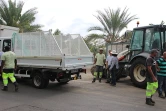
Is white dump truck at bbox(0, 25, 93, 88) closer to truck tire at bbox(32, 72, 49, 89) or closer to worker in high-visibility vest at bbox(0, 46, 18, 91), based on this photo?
truck tire at bbox(32, 72, 49, 89)

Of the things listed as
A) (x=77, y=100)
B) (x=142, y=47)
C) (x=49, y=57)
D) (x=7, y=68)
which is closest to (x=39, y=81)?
(x=49, y=57)

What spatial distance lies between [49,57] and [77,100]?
2.06 meters

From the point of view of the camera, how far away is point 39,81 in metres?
8.45

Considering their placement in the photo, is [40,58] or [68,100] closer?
[68,100]

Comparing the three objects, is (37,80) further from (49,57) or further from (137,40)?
(137,40)

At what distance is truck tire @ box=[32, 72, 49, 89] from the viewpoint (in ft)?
27.2

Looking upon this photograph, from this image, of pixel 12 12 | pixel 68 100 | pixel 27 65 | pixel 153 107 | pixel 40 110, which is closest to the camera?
pixel 40 110

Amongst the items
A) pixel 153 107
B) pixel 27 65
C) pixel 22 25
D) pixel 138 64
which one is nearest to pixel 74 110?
pixel 153 107

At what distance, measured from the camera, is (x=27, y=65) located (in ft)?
28.3

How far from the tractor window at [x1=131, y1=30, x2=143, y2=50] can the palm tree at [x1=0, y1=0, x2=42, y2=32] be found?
429 inches

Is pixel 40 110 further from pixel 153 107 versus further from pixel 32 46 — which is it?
pixel 32 46

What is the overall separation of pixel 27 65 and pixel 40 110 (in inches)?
134

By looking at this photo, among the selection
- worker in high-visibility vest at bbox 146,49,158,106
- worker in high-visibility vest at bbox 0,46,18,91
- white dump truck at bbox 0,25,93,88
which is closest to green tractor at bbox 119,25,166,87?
white dump truck at bbox 0,25,93,88

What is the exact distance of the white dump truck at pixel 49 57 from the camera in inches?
309
